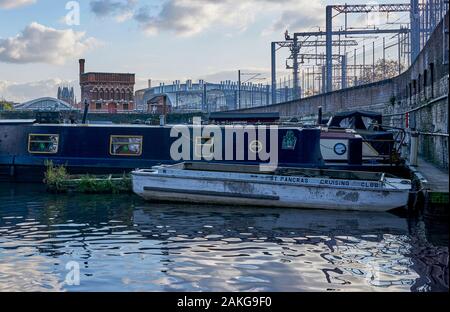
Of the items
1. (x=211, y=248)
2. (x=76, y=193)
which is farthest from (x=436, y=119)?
(x=76, y=193)

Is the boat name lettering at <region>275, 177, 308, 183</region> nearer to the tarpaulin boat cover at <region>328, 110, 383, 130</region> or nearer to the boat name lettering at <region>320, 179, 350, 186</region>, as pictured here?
the boat name lettering at <region>320, 179, 350, 186</region>

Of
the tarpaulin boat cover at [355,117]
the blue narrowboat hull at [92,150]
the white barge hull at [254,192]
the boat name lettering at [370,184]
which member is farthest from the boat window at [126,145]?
the boat name lettering at [370,184]

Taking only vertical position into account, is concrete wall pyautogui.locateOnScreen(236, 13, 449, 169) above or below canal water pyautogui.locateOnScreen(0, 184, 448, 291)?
above

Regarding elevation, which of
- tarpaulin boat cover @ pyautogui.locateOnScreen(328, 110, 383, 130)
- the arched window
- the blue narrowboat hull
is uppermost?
the arched window

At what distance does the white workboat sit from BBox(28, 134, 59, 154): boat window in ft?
21.8

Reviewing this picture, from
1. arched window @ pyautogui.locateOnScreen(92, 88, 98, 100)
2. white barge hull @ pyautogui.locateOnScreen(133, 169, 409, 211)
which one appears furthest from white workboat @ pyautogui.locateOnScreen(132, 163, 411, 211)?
arched window @ pyautogui.locateOnScreen(92, 88, 98, 100)

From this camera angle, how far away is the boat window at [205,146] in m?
19.3

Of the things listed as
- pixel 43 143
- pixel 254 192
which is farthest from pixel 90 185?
pixel 254 192

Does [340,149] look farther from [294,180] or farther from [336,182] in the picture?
[294,180]

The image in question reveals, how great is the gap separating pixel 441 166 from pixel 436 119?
145cm

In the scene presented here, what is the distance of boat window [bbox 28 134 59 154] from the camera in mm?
20766
